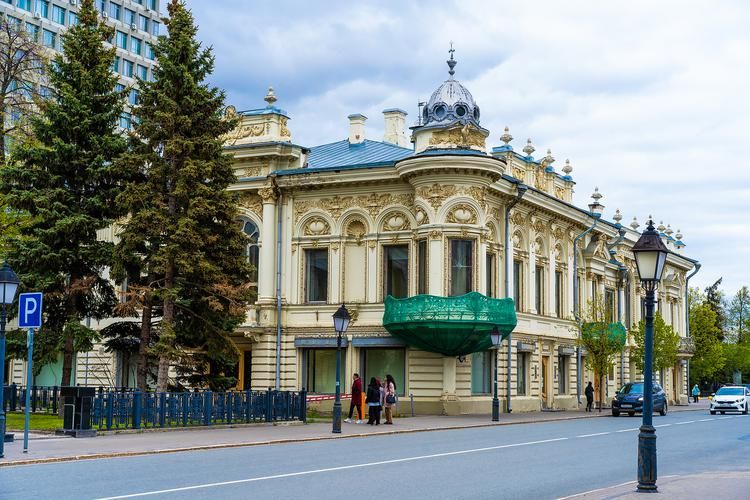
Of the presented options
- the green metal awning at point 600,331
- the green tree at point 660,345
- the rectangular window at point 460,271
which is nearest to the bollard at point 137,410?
the rectangular window at point 460,271

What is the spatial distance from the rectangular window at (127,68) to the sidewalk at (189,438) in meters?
72.8

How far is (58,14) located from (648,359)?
85828 mm

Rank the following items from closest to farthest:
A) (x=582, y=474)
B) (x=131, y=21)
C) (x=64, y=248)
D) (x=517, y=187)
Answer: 1. (x=582, y=474)
2. (x=64, y=248)
3. (x=517, y=187)
4. (x=131, y=21)

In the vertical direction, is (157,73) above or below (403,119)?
below

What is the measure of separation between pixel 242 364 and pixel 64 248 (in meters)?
14.6

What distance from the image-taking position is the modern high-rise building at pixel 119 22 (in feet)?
285

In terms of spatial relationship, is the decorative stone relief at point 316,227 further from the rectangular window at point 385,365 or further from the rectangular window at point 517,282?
the rectangular window at point 517,282

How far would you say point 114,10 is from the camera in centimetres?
9650

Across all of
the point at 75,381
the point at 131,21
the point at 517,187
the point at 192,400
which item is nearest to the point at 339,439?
the point at 192,400

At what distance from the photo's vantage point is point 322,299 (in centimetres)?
4228

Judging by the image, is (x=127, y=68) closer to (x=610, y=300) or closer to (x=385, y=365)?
(x=610, y=300)

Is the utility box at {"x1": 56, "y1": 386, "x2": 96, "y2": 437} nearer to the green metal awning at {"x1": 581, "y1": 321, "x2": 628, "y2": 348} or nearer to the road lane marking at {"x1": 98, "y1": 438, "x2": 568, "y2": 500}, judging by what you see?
the road lane marking at {"x1": 98, "y1": 438, "x2": 568, "y2": 500}

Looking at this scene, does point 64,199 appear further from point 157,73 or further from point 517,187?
point 517,187

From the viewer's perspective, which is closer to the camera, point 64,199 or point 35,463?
point 35,463
